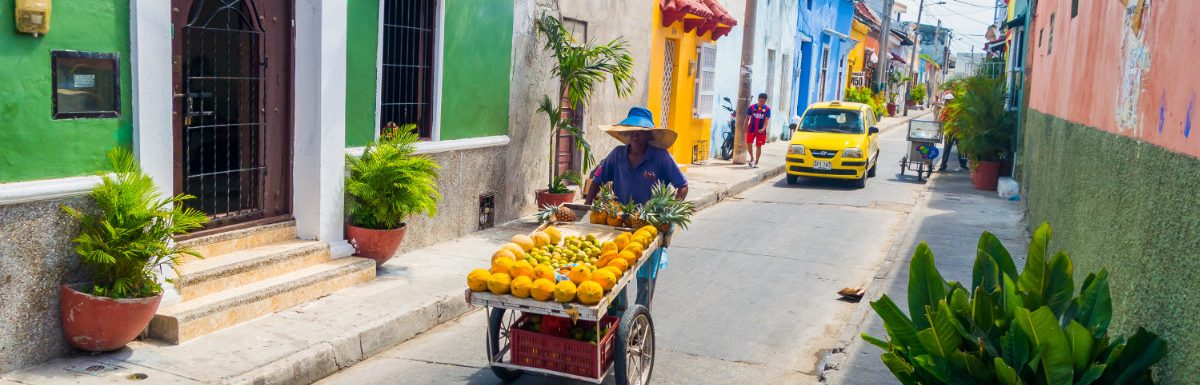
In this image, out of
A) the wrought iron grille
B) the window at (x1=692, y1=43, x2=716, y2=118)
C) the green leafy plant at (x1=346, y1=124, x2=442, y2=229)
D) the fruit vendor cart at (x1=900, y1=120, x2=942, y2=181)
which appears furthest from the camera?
the window at (x1=692, y1=43, x2=716, y2=118)

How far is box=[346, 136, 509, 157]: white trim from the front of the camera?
961 cm

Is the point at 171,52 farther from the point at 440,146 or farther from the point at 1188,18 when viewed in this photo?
the point at 1188,18

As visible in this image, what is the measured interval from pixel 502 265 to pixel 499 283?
0.17 metres

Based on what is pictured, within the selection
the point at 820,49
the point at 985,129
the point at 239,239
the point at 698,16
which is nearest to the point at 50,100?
the point at 239,239

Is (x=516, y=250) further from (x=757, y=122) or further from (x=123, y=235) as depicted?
(x=757, y=122)

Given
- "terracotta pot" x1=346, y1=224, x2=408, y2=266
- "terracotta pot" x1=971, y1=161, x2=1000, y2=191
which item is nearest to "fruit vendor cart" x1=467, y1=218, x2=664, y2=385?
"terracotta pot" x1=346, y1=224, x2=408, y2=266

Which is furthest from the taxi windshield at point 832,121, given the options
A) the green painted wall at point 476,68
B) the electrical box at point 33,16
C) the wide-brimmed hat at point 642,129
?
the electrical box at point 33,16

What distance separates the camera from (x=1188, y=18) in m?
4.45

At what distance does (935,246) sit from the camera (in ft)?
37.4

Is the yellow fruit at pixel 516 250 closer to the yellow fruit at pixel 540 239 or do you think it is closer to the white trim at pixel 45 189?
the yellow fruit at pixel 540 239

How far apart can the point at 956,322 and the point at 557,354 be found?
2.19 meters

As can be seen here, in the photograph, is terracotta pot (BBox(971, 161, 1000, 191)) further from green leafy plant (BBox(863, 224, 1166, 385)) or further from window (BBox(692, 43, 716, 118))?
green leafy plant (BBox(863, 224, 1166, 385))

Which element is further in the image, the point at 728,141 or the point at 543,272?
the point at 728,141

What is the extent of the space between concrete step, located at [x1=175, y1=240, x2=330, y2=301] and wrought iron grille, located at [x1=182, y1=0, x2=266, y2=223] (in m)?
0.41
